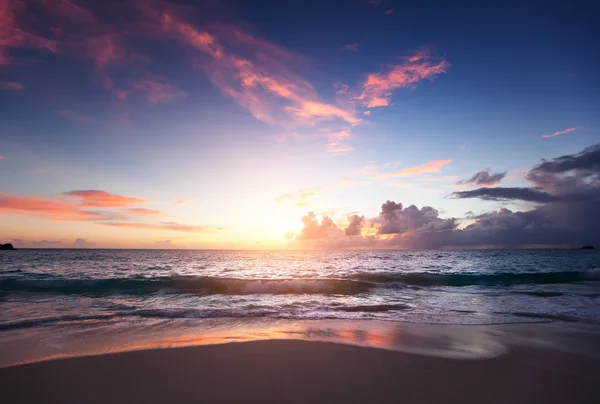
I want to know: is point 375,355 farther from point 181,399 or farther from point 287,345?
point 181,399

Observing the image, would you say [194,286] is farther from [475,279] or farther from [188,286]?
[475,279]

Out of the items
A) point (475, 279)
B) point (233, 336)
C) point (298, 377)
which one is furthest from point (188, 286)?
Result: point (475, 279)

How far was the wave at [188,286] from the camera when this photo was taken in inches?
762

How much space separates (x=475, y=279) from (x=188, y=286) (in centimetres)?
2432

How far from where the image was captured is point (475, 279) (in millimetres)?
27297

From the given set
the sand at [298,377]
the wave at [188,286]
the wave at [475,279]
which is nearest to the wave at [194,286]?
the wave at [188,286]

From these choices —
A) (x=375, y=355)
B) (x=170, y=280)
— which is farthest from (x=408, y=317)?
(x=170, y=280)

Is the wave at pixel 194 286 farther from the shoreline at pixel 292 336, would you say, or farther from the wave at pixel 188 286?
the shoreline at pixel 292 336

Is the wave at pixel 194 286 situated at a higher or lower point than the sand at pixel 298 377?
lower

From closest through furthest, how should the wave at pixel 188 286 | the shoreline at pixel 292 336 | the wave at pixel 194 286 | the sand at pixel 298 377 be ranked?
the sand at pixel 298 377, the shoreline at pixel 292 336, the wave at pixel 194 286, the wave at pixel 188 286

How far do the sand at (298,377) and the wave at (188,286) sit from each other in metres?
12.9

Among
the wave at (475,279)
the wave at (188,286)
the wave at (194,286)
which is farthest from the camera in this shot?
the wave at (475,279)

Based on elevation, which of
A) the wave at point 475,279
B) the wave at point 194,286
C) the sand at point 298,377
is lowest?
the wave at point 475,279

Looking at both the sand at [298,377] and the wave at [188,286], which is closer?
the sand at [298,377]
